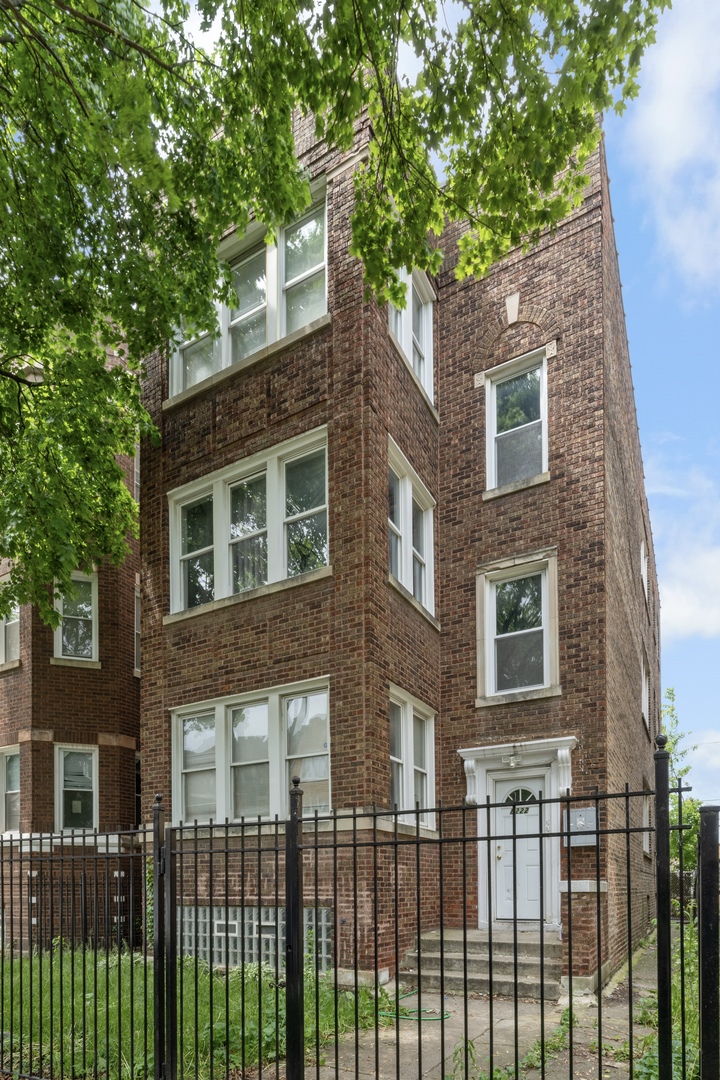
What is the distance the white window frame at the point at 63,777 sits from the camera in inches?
682

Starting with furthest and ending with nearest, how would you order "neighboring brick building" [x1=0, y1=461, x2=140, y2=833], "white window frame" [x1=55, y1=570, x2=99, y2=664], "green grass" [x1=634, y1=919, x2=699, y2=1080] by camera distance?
1. "white window frame" [x1=55, y1=570, x2=99, y2=664]
2. "neighboring brick building" [x1=0, y1=461, x2=140, y2=833]
3. "green grass" [x1=634, y1=919, x2=699, y2=1080]

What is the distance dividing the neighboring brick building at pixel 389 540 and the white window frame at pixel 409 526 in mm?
44

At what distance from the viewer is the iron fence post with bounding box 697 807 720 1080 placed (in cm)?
423

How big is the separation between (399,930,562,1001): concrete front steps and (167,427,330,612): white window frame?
199 inches

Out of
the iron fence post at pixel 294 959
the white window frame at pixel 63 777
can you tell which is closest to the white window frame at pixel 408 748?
the iron fence post at pixel 294 959

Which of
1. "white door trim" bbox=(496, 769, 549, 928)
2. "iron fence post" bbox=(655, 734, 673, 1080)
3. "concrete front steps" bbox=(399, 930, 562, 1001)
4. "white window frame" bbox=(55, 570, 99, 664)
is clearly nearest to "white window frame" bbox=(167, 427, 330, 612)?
"white door trim" bbox=(496, 769, 549, 928)

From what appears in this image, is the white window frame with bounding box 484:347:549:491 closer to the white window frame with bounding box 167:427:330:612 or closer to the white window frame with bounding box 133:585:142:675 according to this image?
the white window frame with bounding box 167:427:330:612

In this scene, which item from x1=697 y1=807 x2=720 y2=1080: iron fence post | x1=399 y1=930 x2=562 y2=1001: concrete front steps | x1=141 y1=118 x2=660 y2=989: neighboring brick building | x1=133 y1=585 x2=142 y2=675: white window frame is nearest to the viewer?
x1=697 y1=807 x2=720 y2=1080: iron fence post

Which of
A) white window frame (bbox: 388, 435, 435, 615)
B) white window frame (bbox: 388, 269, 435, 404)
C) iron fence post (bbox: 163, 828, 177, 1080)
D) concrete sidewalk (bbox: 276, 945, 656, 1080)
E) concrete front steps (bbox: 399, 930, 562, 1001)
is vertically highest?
white window frame (bbox: 388, 269, 435, 404)

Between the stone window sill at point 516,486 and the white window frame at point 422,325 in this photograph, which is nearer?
the stone window sill at point 516,486

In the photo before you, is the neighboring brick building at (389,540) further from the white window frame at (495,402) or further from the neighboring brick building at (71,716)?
the neighboring brick building at (71,716)

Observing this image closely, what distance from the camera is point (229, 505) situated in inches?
523

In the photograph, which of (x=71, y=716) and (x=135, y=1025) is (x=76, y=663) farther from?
(x=135, y=1025)

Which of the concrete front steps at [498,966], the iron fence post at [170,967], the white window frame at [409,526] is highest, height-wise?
the white window frame at [409,526]
